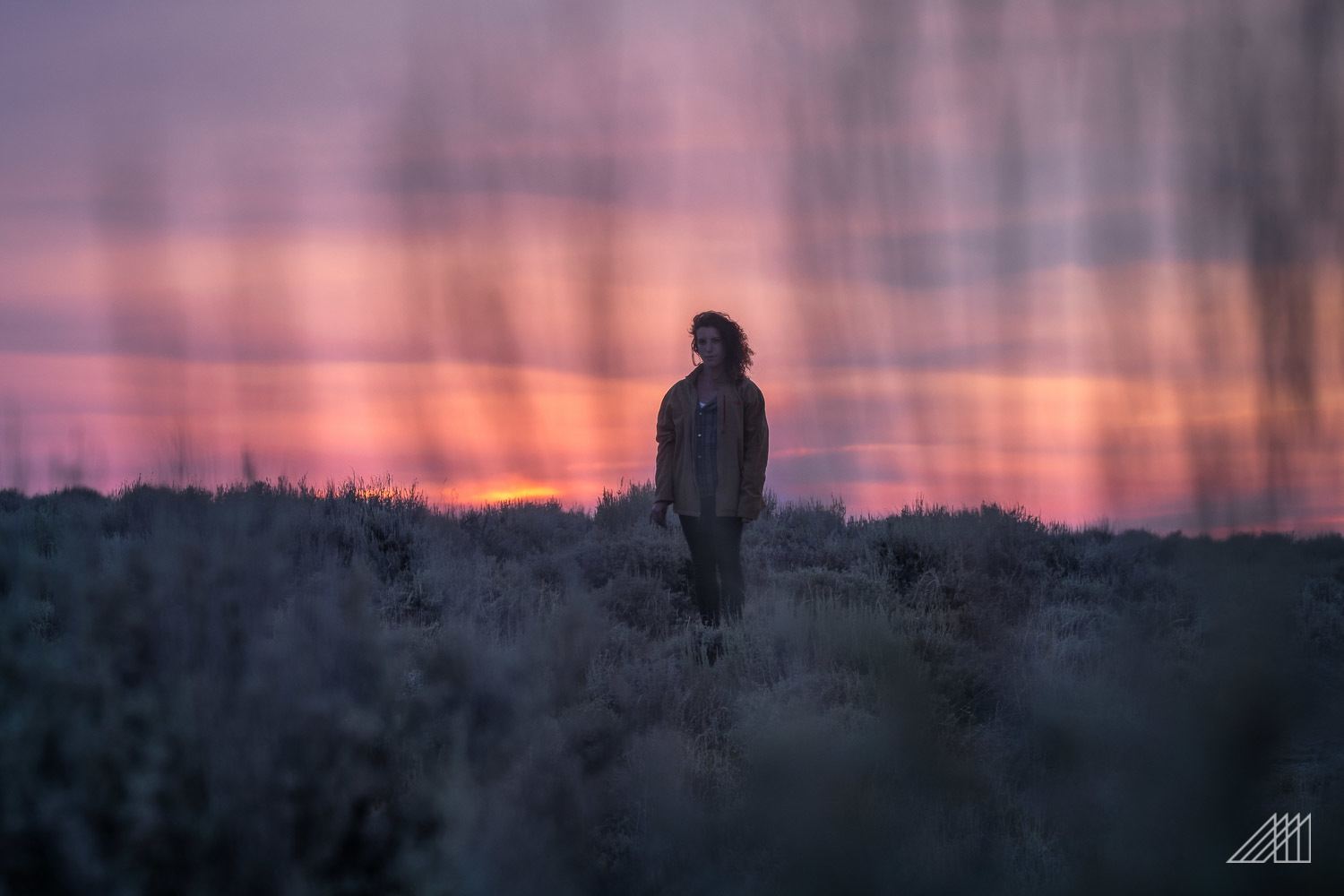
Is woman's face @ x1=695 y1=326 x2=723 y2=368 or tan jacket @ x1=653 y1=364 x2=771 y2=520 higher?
woman's face @ x1=695 y1=326 x2=723 y2=368

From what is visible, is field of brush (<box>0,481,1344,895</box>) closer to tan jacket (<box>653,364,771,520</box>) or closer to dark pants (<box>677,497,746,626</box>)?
dark pants (<box>677,497,746,626</box>)

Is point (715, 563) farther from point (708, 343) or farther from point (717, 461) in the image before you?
point (708, 343)

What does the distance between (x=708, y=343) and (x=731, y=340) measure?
227mm

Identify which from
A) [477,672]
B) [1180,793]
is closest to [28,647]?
[477,672]

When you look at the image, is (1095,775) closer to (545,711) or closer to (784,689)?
(784,689)

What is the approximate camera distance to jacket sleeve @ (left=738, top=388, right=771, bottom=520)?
8203 millimetres

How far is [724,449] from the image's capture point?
8.19 m

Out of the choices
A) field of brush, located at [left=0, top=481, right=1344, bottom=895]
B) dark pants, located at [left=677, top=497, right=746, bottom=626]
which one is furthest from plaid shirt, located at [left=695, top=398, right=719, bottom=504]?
field of brush, located at [left=0, top=481, right=1344, bottom=895]

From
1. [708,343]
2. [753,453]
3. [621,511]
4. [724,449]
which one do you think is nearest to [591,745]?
[724,449]

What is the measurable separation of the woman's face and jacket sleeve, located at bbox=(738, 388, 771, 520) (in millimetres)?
395

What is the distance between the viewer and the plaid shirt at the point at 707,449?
8.23 meters

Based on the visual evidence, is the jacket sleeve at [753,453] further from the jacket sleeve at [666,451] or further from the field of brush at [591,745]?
the field of brush at [591,745]

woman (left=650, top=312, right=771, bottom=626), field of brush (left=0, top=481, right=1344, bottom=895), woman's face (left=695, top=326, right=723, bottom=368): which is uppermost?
woman's face (left=695, top=326, right=723, bottom=368)

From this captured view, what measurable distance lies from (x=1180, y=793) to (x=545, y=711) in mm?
2772
